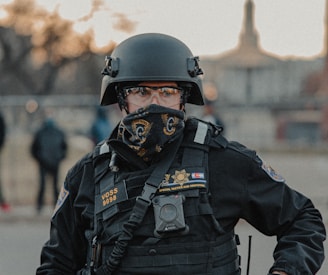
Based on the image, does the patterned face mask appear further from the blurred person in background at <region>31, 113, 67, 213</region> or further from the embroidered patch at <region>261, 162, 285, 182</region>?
the blurred person in background at <region>31, 113, 67, 213</region>

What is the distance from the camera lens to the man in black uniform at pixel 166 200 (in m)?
2.41

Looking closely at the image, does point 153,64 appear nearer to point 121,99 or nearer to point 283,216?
point 121,99

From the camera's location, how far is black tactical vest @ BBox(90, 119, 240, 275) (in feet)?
7.86

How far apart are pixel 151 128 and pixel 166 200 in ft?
0.80

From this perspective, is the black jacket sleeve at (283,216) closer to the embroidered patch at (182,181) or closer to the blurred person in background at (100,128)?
the embroidered patch at (182,181)

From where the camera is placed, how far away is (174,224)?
7.80 ft

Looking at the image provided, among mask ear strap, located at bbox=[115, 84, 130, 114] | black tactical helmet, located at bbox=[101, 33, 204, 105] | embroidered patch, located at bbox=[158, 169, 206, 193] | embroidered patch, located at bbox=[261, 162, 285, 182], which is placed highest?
black tactical helmet, located at bbox=[101, 33, 204, 105]

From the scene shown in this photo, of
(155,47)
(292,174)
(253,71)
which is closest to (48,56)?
(292,174)

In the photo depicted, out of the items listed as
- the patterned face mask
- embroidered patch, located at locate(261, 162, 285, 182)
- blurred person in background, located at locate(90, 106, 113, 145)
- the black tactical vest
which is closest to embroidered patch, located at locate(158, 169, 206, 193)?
the black tactical vest

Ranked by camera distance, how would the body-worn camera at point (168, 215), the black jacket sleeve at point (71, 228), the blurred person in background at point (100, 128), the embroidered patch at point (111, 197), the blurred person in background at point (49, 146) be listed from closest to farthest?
the body-worn camera at point (168, 215) → the embroidered patch at point (111, 197) → the black jacket sleeve at point (71, 228) → the blurred person in background at point (100, 128) → the blurred person in background at point (49, 146)

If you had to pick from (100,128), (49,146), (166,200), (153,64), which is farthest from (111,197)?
(49,146)

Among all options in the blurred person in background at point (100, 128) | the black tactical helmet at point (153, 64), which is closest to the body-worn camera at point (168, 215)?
the black tactical helmet at point (153, 64)

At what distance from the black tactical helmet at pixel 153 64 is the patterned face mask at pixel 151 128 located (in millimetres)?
169

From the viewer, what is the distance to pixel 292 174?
56.9 feet
